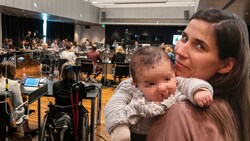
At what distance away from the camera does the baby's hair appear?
0.79 meters

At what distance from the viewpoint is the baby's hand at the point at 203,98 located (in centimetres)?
65

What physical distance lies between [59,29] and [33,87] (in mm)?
13645

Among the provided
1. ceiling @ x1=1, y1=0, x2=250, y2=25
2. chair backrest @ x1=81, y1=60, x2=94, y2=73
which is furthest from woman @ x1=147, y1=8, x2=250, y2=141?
chair backrest @ x1=81, y1=60, x2=94, y2=73

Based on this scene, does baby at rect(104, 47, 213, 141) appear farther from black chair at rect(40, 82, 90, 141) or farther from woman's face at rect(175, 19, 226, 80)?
black chair at rect(40, 82, 90, 141)

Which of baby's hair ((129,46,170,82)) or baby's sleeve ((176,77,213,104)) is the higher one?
baby's hair ((129,46,170,82))

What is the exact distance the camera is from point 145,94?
0.78 meters

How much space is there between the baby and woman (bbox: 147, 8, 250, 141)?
0.04 metres

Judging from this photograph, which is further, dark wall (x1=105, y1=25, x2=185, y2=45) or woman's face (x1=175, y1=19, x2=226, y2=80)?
dark wall (x1=105, y1=25, x2=185, y2=45)

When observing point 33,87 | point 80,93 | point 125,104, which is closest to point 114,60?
point 33,87

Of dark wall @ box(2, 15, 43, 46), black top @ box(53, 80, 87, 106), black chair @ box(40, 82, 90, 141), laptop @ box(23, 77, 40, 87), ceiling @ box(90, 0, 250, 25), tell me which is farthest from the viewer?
dark wall @ box(2, 15, 43, 46)

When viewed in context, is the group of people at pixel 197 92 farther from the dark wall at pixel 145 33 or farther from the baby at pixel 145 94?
the dark wall at pixel 145 33

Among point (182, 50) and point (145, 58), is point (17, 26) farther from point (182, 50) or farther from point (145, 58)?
point (182, 50)

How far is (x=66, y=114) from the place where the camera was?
2.66 meters

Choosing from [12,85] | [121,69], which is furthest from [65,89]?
[121,69]
